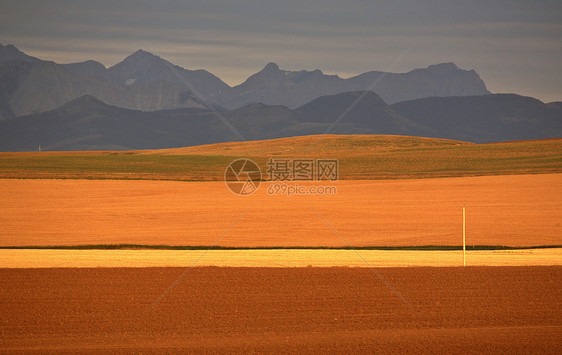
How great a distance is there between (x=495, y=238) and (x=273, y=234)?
9.34 metres

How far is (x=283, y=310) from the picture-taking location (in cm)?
1309

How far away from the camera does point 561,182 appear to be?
40.9m

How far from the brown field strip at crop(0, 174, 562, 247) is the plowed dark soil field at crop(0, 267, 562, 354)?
7219 mm

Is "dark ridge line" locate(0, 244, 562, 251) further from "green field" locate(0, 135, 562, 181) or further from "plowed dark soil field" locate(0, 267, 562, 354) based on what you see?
"green field" locate(0, 135, 562, 181)

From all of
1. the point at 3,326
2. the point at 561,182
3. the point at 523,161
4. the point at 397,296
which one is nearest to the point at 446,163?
the point at 523,161

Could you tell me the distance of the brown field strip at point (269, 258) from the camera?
18.3 metres

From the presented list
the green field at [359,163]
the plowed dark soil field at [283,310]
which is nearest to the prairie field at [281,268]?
the plowed dark soil field at [283,310]

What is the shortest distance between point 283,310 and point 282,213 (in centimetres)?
1847

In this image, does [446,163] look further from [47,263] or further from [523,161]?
[47,263]

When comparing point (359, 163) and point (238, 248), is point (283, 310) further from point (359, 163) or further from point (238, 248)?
point (359, 163)

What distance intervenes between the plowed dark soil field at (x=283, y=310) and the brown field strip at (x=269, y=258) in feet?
3.73

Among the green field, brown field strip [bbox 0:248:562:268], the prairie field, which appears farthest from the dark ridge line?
the green field

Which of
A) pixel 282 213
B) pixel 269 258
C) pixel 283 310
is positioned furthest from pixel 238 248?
pixel 283 310

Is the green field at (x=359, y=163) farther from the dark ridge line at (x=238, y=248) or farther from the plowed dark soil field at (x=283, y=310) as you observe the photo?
the plowed dark soil field at (x=283, y=310)
